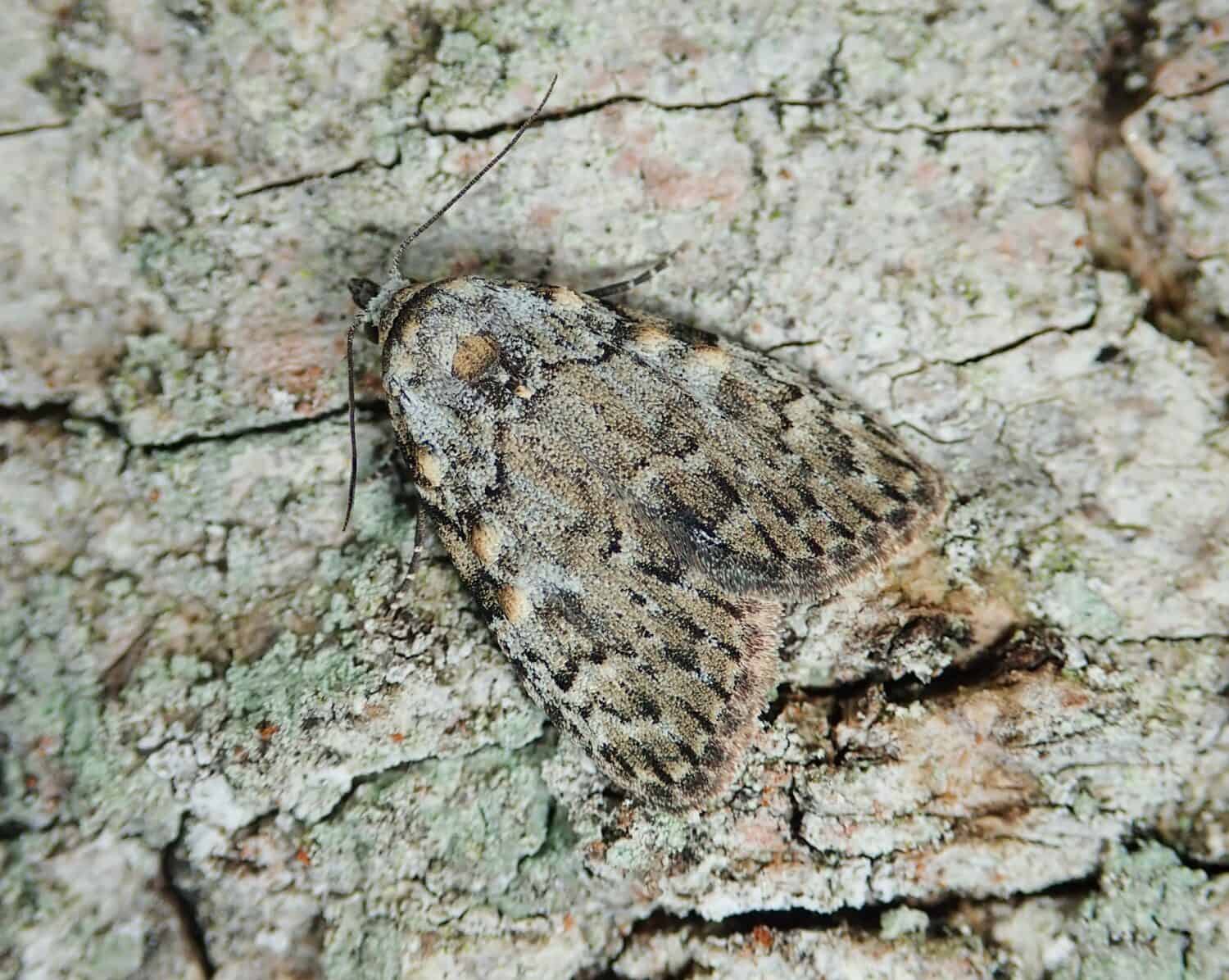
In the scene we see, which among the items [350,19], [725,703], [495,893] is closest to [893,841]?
[725,703]

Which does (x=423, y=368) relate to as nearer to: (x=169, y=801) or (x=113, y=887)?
(x=169, y=801)

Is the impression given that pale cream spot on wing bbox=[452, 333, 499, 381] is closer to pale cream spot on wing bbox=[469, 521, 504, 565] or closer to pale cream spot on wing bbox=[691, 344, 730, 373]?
pale cream spot on wing bbox=[469, 521, 504, 565]

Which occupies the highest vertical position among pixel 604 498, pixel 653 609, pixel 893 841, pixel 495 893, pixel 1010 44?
pixel 1010 44

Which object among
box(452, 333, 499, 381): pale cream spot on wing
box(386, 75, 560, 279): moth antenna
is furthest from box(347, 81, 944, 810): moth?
box(386, 75, 560, 279): moth antenna

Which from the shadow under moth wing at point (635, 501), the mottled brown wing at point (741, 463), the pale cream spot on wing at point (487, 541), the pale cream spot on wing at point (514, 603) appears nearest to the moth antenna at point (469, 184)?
the shadow under moth wing at point (635, 501)

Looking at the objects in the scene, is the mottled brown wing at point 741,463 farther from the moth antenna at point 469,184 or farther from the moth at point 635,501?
the moth antenna at point 469,184

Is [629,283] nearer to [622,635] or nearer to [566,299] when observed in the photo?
[566,299]
